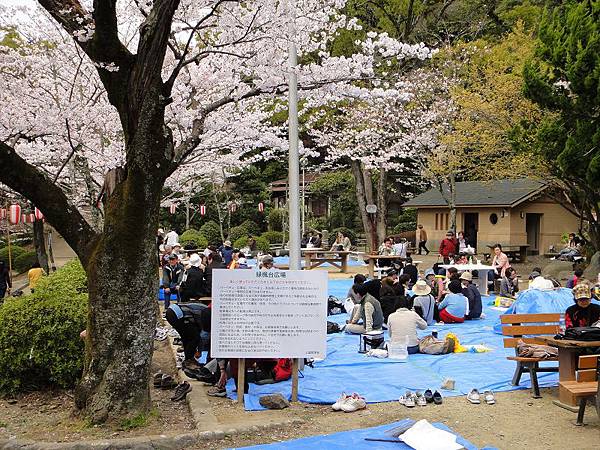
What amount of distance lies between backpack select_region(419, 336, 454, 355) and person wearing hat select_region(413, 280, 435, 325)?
2100 mm

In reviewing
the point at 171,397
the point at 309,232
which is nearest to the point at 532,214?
the point at 309,232

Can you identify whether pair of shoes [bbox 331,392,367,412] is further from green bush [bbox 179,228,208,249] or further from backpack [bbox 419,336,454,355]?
green bush [bbox 179,228,208,249]

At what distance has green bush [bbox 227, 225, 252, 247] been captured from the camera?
32625mm

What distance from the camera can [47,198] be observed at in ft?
19.5

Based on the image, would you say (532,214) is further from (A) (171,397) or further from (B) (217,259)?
(A) (171,397)

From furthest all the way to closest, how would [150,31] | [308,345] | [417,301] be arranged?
[417,301]
[308,345]
[150,31]

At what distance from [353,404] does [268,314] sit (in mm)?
1379

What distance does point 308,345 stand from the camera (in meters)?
6.58

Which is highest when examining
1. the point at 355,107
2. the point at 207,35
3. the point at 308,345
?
the point at 355,107

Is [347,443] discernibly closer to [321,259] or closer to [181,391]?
[181,391]

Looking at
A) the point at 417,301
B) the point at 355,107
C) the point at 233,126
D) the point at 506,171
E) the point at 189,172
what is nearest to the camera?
the point at 417,301

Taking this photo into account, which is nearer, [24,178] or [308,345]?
[24,178]

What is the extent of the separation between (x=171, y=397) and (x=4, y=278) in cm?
932

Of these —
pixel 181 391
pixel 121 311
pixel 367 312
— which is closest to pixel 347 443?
pixel 181 391
